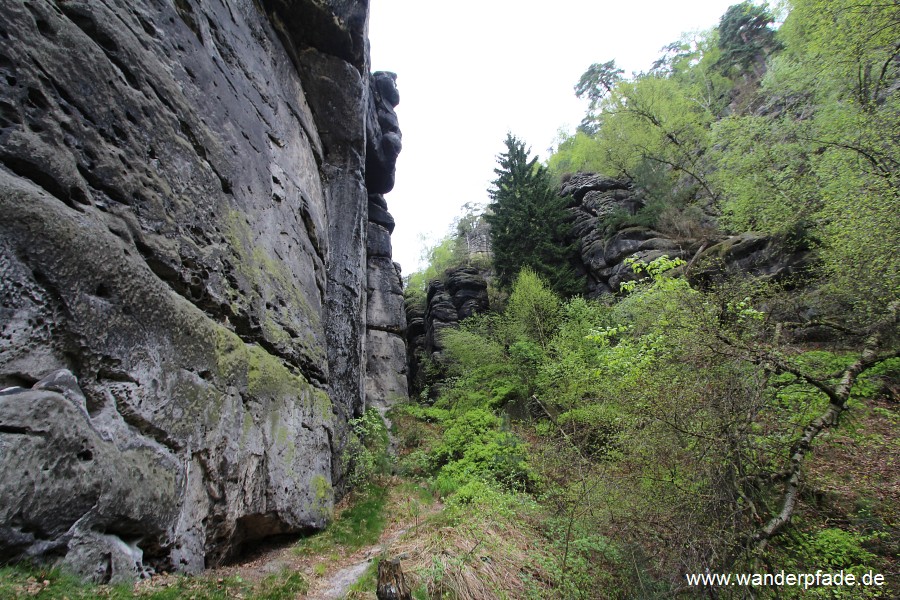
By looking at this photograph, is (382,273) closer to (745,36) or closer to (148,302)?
(148,302)

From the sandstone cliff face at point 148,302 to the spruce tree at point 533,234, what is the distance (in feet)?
50.5

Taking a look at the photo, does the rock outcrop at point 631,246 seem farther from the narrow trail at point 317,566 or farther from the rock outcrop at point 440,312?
the narrow trail at point 317,566

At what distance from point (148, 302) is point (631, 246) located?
19.7 metres

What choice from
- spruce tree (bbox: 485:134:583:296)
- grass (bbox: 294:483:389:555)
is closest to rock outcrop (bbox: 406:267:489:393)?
spruce tree (bbox: 485:134:583:296)

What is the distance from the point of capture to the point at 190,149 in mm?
5484

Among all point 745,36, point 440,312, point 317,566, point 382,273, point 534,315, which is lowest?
point 317,566

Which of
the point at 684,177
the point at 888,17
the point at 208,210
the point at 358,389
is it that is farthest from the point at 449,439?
the point at 684,177

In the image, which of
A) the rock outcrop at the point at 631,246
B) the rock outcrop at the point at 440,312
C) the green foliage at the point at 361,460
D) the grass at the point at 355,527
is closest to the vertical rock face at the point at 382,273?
the rock outcrop at the point at 440,312

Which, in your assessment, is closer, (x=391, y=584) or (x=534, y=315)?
(x=391, y=584)

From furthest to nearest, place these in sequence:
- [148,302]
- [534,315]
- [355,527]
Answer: [534,315] < [355,527] < [148,302]

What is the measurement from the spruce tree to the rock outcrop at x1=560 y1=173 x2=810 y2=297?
101 cm

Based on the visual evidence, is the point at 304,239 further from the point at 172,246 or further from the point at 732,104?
the point at 732,104

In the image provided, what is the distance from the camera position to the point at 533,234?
2278 centimetres

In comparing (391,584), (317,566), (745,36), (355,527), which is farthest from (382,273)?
(745,36)
